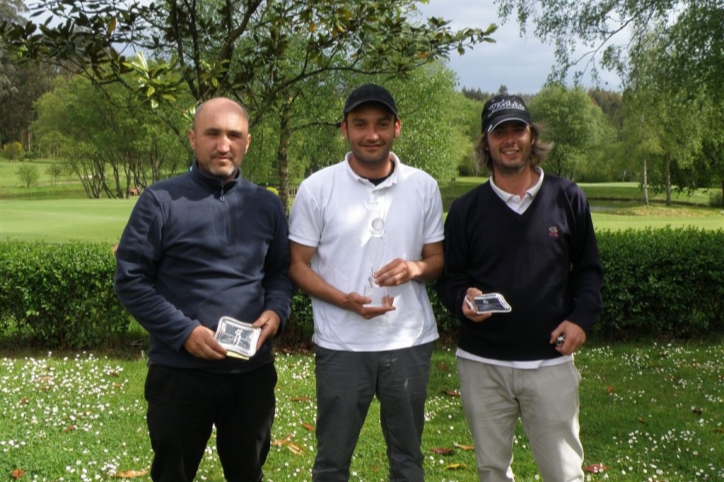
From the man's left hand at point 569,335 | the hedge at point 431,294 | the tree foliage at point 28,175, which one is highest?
the tree foliage at point 28,175

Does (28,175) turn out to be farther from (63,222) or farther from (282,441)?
(282,441)

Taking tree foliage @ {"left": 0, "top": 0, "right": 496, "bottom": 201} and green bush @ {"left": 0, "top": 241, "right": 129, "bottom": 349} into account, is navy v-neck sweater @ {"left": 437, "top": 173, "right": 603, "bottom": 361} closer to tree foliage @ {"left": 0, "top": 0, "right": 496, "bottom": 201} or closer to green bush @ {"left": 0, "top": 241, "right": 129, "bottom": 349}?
tree foliage @ {"left": 0, "top": 0, "right": 496, "bottom": 201}

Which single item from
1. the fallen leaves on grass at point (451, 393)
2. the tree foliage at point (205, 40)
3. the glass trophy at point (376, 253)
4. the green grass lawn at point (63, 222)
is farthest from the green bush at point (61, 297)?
the green grass lawn at point (63, 222)

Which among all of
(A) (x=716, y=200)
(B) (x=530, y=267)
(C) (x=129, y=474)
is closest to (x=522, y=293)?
(B) (x=530, y=267)

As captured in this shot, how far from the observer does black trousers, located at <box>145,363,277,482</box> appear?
3.02 metres

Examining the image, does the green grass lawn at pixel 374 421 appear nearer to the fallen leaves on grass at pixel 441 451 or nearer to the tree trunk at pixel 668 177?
the fallen leaves on grass at pixel 441 451

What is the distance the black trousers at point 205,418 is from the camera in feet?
9.92

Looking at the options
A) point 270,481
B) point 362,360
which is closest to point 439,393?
point 270,481

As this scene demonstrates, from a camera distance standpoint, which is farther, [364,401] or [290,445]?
[290,445]

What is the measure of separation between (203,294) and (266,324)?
34 centimetres

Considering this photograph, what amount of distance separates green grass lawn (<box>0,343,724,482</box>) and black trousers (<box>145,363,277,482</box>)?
117 cm

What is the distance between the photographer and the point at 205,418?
3.11 metres

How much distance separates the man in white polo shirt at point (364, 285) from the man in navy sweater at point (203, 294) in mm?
246

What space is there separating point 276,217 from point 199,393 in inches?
38.3
